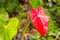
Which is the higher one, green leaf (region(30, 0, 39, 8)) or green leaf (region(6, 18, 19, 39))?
green leaf (region(30, 0, 39, 8))

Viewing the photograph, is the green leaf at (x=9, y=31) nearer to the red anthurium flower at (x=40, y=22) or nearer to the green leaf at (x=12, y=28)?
the green leaf at (x=12, y=28)

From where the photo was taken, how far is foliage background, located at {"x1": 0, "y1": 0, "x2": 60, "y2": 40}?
1.11 metres

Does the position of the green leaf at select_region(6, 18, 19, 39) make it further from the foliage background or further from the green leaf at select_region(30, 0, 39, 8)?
the green leaf at select_region(30, 0, 39, 8)

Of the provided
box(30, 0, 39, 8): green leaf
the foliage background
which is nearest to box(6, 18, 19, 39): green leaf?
the foliage background

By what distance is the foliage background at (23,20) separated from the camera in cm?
111

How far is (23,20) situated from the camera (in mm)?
1618

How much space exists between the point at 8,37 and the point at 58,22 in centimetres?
59

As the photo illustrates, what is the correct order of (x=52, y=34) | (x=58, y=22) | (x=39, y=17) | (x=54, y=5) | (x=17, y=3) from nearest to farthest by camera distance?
(x=39, y=17) < (x=52, y=34) < (x=58, y=22) < (x=54, y=5) < (x=17, y=3)

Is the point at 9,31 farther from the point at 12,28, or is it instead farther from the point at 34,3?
the point at 34,3

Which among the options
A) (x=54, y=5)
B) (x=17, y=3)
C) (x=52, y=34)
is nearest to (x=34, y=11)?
(x=52, y=34)

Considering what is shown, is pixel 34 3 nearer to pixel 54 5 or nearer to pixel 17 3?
pixel 54 5

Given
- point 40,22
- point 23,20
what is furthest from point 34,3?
point 23,20

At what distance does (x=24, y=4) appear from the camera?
1.93 m

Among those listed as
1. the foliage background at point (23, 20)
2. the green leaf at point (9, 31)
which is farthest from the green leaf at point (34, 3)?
the green leaf at point (9, 31)
